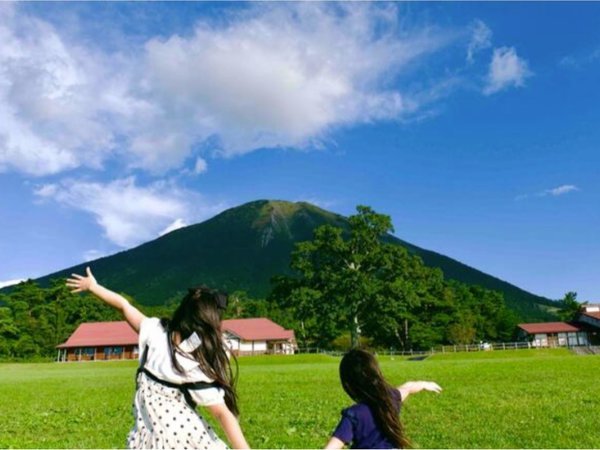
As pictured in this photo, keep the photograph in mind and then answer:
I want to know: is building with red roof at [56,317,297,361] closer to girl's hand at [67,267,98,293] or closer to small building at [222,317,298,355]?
small building at [222,317,298,355]

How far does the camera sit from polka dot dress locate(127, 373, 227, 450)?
404cm

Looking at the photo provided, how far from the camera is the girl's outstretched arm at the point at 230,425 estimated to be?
3.73 m

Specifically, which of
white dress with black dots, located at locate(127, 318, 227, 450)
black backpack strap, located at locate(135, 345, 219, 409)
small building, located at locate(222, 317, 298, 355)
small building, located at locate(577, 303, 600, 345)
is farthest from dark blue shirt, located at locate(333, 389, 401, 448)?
small building, located at locate(577, 303, 600, 345)

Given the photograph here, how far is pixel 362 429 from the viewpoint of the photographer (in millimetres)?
4312

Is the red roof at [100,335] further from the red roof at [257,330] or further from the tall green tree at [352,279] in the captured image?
the tall green tree at [352,279]

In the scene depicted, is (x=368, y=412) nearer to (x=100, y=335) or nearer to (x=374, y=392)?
(x=374, y=392)

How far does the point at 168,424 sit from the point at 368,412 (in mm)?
1495

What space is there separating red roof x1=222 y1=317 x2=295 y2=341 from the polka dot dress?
83434 millimetres

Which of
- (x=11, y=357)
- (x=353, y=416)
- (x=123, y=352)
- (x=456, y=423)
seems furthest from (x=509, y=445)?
(x=123, y=352)

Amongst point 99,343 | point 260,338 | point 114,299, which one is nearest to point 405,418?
point 114,299

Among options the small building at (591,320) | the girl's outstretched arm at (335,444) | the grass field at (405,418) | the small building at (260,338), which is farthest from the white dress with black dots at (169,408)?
the small building at (591,320)

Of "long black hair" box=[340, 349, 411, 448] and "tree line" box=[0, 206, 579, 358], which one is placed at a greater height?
"tree line" box=[0, 206, 579, 358]

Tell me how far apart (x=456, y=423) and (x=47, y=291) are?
90654 mm

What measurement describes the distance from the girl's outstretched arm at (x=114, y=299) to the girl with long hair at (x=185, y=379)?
0.28 metres
